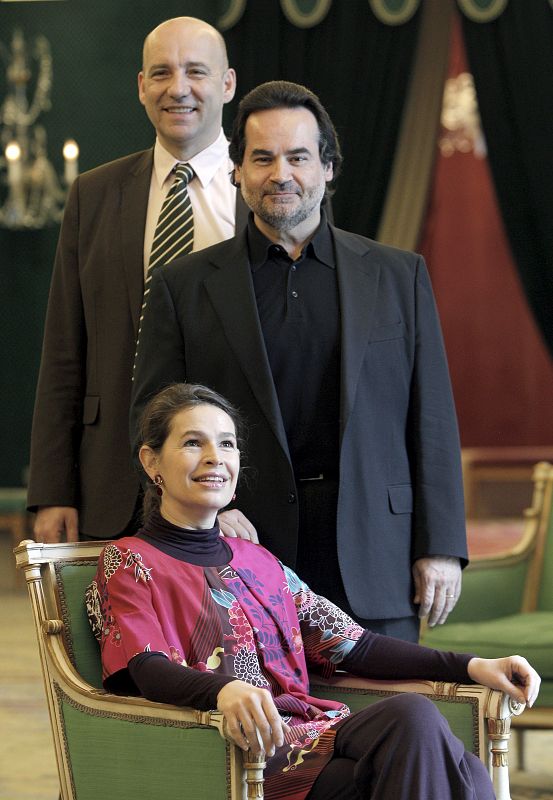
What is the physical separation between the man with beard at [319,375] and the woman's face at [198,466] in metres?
0.13

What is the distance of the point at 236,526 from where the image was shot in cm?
236

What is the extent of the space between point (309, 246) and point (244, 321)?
8.1 inches

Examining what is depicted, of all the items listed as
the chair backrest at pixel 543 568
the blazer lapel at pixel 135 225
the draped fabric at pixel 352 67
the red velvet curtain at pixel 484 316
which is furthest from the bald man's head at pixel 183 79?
the red velvet curtain at pixel 484 316

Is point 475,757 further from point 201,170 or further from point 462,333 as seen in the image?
point 462,333

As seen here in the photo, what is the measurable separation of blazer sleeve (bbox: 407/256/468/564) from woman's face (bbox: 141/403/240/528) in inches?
15.4

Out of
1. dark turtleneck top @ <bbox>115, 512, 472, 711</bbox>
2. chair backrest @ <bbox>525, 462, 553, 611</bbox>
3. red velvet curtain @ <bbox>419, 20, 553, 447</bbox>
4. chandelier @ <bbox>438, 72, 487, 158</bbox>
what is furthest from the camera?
red velvet curtain @ <bbox>419, 20, 553, 447</bbox>

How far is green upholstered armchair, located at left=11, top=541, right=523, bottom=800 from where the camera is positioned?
1929 mm

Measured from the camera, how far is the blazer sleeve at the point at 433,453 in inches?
94.7

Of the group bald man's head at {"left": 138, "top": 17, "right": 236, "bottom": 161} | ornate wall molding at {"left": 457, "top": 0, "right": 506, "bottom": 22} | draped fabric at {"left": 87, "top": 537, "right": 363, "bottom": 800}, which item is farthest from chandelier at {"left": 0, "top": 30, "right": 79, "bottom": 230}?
draped fabric at {"left": 87, "top": 537, "right": 363, "bottom": 800}

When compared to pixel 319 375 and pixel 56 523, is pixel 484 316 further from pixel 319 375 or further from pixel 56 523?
pixel 319 375

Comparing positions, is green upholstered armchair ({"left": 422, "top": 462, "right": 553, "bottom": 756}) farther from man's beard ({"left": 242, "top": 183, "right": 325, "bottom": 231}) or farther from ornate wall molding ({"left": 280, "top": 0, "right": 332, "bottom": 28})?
ornate wall molding ({"left": 280, "top": 0, "right": 332, "bottom": 28})

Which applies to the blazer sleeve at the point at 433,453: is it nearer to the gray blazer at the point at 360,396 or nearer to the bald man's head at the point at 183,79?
the gray blazer at the point at 360,396

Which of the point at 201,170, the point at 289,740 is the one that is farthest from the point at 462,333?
the point at 289,740

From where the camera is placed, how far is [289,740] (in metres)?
2.09
